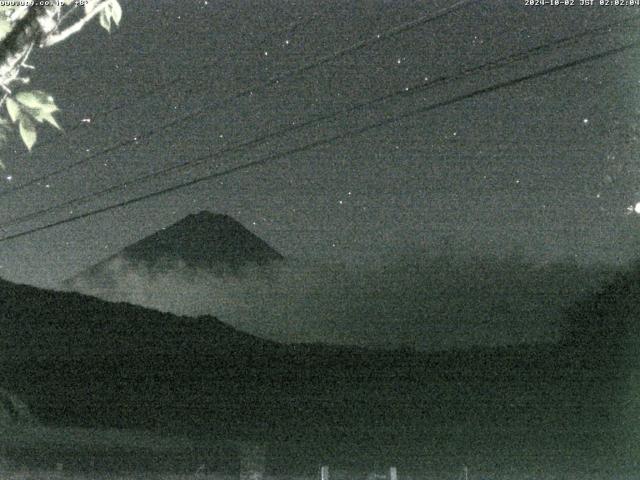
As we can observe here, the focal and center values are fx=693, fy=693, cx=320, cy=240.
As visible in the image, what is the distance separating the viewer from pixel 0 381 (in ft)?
43.5

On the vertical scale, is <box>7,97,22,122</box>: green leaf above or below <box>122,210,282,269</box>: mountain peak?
below

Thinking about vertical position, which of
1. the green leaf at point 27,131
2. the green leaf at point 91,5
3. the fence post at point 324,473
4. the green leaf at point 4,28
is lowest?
the fence post at point 324,473

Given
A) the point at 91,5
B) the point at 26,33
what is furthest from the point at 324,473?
the point at 26,33

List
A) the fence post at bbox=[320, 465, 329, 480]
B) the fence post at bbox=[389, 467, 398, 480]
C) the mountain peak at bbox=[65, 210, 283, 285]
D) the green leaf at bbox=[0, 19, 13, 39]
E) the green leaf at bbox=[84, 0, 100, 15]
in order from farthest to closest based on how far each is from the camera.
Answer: the mountain peak at bbox=[65, 210, 283, 285] < the fence post at bbox=[320, 465, 329, 480] < the fence post at bbox=[389, 467, 398, 480] < the green leaf at bbox=[84, 0, 100, 15] < the green leaf at bbox=[0, 19, 13, 39]

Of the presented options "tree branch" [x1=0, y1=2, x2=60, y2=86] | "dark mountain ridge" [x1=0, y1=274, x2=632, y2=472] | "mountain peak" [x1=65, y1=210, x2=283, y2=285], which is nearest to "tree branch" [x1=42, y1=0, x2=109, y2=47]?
"tree branch" [x1=0, y1=2, x2=60, y2=86]

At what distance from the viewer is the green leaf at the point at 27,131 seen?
156 centimetres

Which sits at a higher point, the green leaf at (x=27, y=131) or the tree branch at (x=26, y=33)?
the tree branch at (x=26, y=33)

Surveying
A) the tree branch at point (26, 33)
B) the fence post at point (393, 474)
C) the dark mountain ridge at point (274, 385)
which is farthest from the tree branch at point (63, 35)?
the dark mountain ridge at point (274, 385)

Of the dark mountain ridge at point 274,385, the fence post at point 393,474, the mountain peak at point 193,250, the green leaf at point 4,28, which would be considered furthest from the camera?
the mountain peak at point 193,250

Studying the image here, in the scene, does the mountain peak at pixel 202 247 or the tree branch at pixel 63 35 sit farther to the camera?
the mountain peak at pixel 202 247

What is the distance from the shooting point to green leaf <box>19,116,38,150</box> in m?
1.56

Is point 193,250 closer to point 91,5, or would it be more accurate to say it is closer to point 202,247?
point 202,247

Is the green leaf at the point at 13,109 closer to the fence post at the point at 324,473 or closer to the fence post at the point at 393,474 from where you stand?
the fence post at the point at 393,474

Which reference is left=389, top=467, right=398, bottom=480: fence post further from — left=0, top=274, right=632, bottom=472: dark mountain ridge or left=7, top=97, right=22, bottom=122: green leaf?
left=7, top=97, right=22, bottom=122: green leaf
